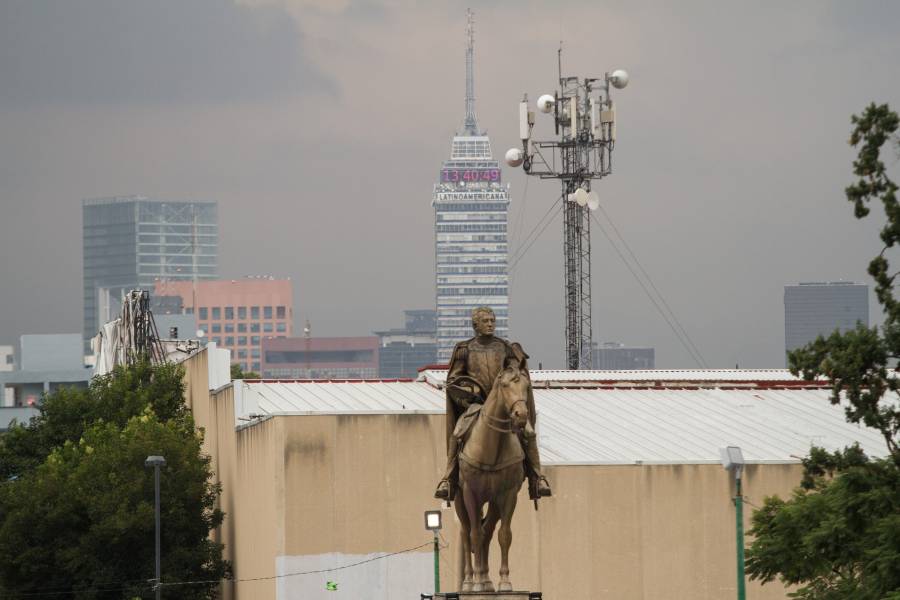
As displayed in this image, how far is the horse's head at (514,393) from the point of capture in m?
33.3

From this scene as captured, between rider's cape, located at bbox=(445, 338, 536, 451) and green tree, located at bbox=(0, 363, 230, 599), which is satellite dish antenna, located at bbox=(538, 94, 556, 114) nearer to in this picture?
green tree, located at bbox=(0, 363, 230, 599)

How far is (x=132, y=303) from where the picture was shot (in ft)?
367

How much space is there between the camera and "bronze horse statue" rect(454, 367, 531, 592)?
1353 inches

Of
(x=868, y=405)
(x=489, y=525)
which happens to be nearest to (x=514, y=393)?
(x=489, y=525)

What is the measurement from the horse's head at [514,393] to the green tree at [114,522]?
42.1 metres

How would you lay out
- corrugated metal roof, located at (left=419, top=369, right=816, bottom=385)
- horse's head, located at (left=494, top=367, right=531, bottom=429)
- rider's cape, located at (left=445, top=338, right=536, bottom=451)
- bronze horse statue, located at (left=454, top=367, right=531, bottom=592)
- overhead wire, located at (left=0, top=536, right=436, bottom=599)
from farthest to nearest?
1. corrugated metal roof, located at (left=419, top=369, right=816, bottom=385)
2. overhead wire, located at (left=0, top=536, right=436, bottom=599)
3. rider's cape, located at (left=445, top=338, right=536, bottom=451)
4. bronze horse statue, located at (left=454, top=367, right=531, bottom=592)
5. horse's head, located at (left=494, top=367, right=531, bottom=429)

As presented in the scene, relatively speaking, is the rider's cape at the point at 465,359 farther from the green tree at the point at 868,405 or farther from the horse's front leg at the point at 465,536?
the green tree at the point at 868,405

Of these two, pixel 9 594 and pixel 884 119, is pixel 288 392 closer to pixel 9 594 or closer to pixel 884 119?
pixel 9 594

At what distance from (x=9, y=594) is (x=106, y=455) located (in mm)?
6164

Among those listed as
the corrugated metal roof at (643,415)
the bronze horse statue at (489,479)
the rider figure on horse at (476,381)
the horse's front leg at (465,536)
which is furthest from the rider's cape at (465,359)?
the corrugated metal roof at (643,415)

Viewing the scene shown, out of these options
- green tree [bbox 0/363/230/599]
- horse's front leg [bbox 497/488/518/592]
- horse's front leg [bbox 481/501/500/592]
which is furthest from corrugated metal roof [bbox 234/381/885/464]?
horse's front leg [bbox 497/488/518/592]

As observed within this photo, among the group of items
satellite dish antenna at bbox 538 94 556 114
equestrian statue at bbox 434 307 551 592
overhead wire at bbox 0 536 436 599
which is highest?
satellite dish antenna at bbox 538 94 556 114

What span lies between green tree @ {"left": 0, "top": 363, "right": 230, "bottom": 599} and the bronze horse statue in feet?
130

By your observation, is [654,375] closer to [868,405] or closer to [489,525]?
[868,405]
